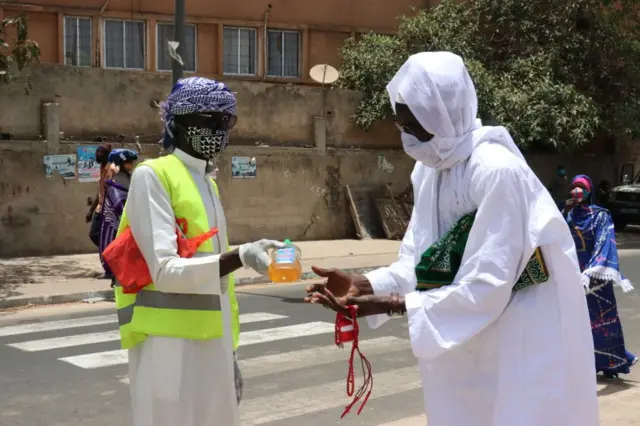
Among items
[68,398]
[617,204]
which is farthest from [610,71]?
[68,398]

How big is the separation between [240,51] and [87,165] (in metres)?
7.54

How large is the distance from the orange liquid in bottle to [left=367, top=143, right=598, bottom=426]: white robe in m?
0.47

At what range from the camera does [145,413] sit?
10.2 feet

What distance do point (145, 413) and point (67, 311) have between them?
7900mm

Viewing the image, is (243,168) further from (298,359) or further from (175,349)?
(175,349)

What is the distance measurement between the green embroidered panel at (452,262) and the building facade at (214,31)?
17231mm

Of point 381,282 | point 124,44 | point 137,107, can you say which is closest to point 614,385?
point 381,282

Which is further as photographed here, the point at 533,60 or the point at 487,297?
the point at 533,60

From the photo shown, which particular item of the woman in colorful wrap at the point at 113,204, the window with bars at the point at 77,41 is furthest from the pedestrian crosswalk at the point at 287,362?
the window with bars at the point at 77,41

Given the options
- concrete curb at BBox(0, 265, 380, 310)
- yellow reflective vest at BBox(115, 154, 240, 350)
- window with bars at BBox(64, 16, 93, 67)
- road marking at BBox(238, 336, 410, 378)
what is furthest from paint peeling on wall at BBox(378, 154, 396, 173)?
yellow reflective vest at BBox(115, 154, 240, 350)

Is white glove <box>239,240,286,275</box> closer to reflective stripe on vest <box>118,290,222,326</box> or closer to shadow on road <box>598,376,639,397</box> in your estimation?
reflective stripe on vest <box>118,290,222,326</box>

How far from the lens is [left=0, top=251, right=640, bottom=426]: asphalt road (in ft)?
19.4

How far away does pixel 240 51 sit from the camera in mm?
21406

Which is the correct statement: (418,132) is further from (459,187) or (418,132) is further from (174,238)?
(174,238)
